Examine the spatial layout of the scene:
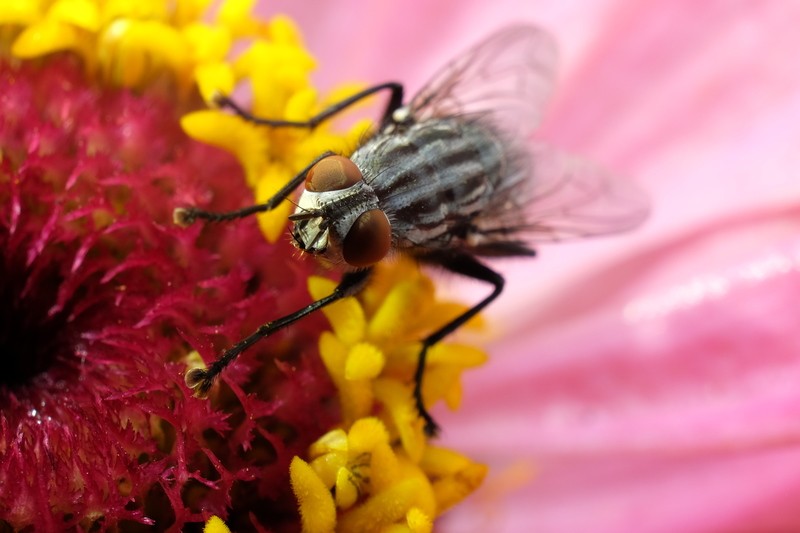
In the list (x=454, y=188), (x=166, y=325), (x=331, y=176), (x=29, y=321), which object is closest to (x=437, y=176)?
(x=454, y=188)

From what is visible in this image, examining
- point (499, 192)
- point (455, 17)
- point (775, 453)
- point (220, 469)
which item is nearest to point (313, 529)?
point (220, 469)

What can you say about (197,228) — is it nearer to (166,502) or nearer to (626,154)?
(166,502)

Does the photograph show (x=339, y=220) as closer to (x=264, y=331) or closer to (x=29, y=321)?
(x=264, y=331)

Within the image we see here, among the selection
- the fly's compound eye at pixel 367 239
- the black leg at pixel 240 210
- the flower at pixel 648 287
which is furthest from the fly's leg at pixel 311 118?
the flower at pixel 648 287

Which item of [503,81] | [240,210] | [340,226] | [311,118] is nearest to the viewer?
[340,226]

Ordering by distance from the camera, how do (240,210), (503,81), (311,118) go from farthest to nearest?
(503,81), (311,118), (240,210)

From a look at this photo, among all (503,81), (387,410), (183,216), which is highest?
(503,81)
